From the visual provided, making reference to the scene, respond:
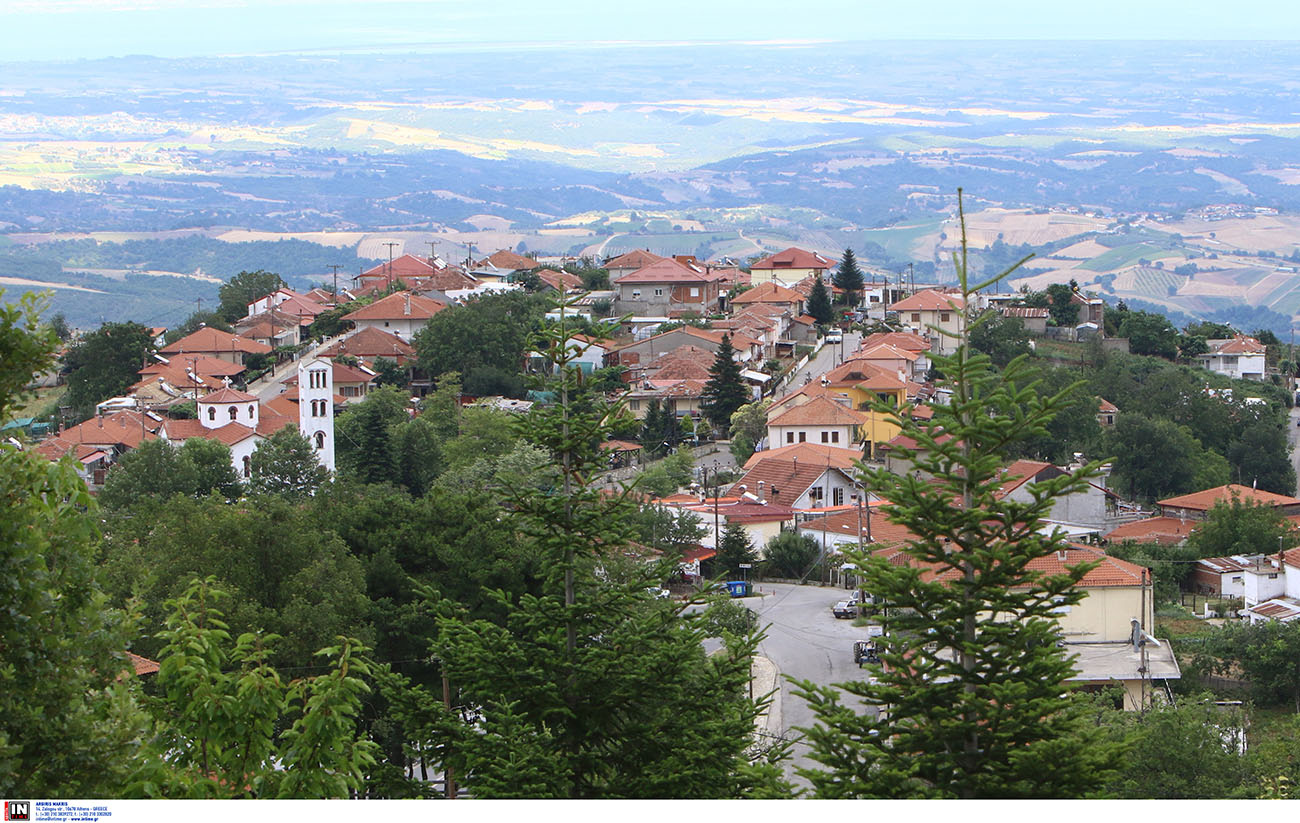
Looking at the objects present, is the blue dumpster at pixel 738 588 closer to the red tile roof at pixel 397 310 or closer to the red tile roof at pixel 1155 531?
the red tile roof at pixel 1155 531

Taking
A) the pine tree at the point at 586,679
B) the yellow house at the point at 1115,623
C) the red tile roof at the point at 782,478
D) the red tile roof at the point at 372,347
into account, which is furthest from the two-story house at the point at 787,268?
the pine tree at the point at 586,679

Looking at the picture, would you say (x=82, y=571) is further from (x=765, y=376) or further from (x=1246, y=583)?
(x=765, y=376)

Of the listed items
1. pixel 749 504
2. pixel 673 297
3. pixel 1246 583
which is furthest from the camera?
pixel 673 297

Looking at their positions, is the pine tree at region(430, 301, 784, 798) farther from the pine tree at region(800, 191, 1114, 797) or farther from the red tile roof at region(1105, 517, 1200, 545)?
the red tile roof at region(1105, 517, 1200, 545)

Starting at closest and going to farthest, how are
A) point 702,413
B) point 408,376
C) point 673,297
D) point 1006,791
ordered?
1. point 1006,791
2. point 702,413
3. point 408,376
4. point 673,297

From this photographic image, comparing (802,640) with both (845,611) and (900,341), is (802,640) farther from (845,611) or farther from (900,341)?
(900,341)

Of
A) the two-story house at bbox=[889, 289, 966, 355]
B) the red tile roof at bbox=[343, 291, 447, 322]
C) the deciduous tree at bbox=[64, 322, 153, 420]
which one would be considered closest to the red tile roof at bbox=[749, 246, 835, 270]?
the two-story house at bbox=[889, 289, 966, 355]

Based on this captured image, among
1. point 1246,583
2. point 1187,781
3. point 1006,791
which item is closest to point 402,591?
point 1187,781
